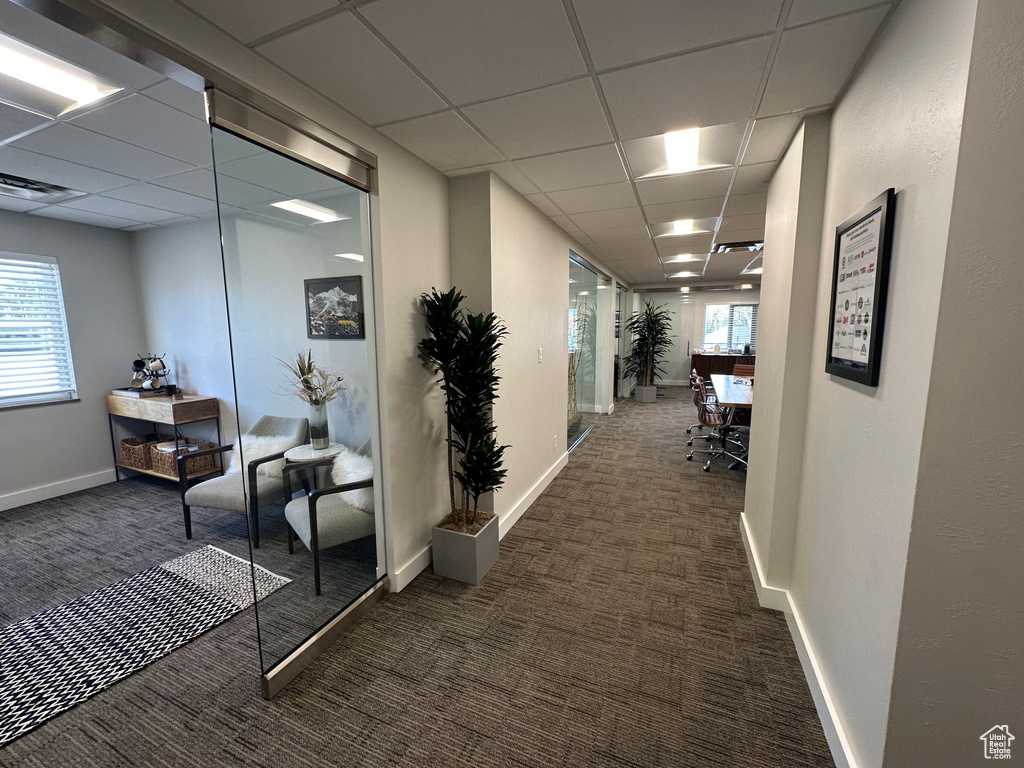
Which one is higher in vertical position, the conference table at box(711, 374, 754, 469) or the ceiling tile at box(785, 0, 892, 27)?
the ceiling tile at box(785, 0, 892, 27)

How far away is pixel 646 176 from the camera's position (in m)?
2.71

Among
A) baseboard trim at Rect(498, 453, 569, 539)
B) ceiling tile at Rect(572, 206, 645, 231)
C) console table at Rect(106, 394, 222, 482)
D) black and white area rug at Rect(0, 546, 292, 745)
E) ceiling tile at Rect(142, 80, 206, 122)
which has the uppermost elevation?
ceiling tile at Rect(142, 80, 206, 122)

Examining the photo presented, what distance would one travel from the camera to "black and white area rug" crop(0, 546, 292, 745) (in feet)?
5.79

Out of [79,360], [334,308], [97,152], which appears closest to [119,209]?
[97,152]

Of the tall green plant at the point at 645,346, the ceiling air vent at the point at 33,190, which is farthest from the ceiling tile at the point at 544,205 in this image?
the tall green plant at the point at 645,346

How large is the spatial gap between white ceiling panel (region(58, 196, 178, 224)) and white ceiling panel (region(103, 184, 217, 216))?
0.12 metres

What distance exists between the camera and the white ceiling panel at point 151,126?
1970mm

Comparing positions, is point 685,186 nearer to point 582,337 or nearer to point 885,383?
point 885,383

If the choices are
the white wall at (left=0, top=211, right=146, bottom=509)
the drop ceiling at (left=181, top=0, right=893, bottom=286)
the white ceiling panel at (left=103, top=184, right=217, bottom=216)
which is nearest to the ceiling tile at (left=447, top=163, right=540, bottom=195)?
the drop ceiling at (left=181, top=0, right=893, bottom=286)

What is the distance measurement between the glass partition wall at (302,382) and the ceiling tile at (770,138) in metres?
2.03

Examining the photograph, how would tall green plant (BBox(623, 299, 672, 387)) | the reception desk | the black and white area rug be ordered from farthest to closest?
the reception desk → tall green plant (BBox(623, 299, 672, 387)) → the black and white area rug

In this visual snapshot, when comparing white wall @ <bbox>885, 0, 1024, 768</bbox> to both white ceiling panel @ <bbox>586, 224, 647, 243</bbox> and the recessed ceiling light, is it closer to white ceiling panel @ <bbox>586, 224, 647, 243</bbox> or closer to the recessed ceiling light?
the recessed ceiling light

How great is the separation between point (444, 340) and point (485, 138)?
110cm

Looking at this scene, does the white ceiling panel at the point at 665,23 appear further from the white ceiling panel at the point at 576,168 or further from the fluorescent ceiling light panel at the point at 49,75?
the fluorescent ceiling light panel at the point at 49,75
